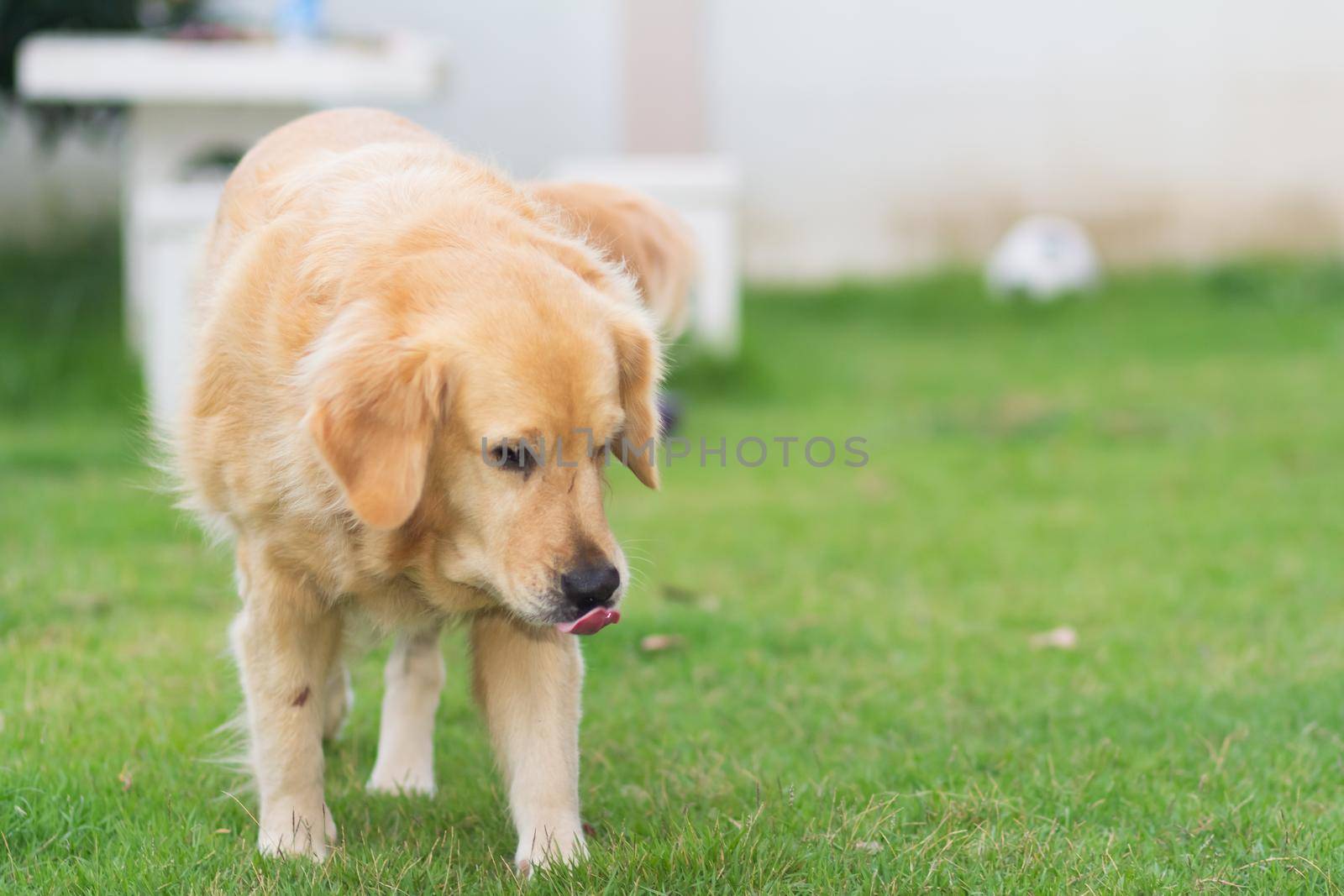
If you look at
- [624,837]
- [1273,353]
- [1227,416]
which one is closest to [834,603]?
[624,837]

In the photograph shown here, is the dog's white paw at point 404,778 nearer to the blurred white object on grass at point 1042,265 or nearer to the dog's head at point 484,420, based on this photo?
the dog's head at point 484,420

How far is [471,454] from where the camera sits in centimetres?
235

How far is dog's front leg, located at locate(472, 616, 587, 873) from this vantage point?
8.49 ft

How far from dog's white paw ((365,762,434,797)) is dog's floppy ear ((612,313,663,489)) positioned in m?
0.84

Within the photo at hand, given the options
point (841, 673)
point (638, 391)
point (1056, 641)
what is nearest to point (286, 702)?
point (638, 391)

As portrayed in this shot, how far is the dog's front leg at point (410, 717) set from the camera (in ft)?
9.86

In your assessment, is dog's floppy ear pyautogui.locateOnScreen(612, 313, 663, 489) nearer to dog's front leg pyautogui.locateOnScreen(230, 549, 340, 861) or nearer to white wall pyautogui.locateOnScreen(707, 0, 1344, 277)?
dog's front leg pyautogui.locateOnScreen(230, 549, 340, 861)

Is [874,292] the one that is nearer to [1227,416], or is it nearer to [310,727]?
[1227,416]

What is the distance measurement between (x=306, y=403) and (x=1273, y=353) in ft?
25.7

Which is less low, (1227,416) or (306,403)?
A: (306,403)

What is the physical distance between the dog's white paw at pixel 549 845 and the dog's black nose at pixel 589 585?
1.47ft

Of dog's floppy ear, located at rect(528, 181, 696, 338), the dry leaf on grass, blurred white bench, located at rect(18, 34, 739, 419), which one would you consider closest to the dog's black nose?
dog's floppy ear, located at rect(528, 181, 696, 338)

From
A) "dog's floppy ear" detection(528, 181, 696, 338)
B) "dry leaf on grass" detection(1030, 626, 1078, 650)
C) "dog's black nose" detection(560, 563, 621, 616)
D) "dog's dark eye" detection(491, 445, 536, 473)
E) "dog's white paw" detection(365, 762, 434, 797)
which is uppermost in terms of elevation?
"dog's floppy ear" detection(528, 181, 696, 338)

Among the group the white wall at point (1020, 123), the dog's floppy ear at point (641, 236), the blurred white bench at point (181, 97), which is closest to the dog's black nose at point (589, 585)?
the dog's floppy ear at point (641, 236)
